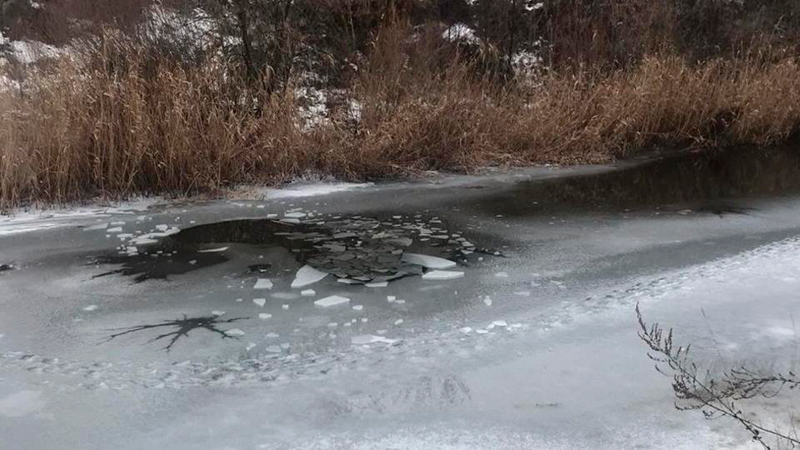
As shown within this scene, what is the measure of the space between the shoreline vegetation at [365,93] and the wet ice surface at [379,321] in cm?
93

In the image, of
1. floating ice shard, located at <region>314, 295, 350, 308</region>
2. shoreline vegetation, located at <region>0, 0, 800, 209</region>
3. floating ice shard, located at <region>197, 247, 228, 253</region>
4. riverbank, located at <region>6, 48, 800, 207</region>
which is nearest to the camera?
floating ice shard, located at <region>314, 295, 350, 308</region>

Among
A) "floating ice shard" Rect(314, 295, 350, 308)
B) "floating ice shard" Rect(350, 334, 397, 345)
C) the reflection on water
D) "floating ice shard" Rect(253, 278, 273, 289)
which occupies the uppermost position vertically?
the reflection on water

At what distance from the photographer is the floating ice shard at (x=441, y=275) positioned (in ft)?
17.2

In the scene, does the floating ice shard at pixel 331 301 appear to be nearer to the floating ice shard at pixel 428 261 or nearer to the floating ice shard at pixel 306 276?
the floating ice shard at pixel 306 276

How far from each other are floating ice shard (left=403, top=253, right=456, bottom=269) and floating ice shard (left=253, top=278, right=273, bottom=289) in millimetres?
1090

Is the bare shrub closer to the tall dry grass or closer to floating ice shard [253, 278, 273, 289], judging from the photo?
floating ice shard [253, 278, 273, 289]

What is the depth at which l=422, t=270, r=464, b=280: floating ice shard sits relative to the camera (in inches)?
206

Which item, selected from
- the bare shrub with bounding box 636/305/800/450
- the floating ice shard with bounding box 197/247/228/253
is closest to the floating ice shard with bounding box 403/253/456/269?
the floating ice shard with bounding box 197/247/228/253

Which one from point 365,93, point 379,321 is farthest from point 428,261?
point 365,93

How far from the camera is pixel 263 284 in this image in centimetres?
508

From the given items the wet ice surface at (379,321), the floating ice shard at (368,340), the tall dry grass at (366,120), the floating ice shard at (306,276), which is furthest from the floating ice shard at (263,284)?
the tall dry grass at (366,120)

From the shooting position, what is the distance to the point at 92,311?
462cm

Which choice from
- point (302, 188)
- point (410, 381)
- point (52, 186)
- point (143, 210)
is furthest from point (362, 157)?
point (410, 381)

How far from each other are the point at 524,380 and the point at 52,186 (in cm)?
543
